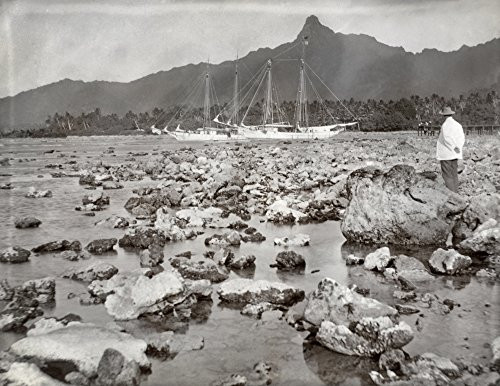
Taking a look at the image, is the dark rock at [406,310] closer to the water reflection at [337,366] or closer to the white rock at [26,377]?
the water reflection at [337,366]

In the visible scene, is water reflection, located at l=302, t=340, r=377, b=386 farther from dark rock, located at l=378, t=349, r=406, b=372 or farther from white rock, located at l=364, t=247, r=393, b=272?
white rock, located at l=364, t=247, r=393, b=272

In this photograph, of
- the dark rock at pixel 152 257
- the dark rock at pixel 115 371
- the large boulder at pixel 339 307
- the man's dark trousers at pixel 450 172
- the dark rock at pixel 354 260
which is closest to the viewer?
the dark rock at pixel 115 371

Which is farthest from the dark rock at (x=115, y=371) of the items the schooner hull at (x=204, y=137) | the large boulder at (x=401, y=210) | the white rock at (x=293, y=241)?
the schooner hull at (x=204, y=137)

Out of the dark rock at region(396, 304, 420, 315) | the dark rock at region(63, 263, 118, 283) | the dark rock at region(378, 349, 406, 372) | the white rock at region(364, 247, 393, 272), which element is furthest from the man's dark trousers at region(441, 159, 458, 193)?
the dark rock at region(63, 263, 118, 283)

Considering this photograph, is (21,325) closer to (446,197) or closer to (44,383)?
(44,383)

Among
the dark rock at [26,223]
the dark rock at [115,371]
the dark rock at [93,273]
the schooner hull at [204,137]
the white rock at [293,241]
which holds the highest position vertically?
the dark rock at [115,371]
